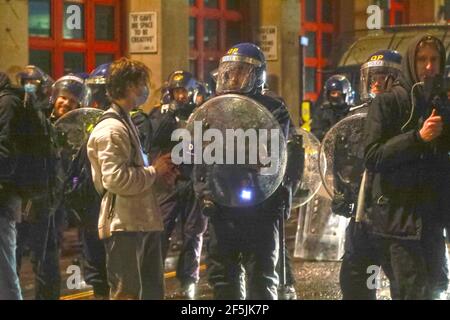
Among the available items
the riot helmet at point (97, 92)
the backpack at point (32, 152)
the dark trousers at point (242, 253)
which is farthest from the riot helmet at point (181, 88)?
the dark trousers at point (242, 253)

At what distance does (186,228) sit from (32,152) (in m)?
2.61

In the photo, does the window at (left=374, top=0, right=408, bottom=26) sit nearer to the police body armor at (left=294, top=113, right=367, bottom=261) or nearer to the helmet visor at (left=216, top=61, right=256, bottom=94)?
the police body armor at (left=294, top=113, right=367, bottom=261)

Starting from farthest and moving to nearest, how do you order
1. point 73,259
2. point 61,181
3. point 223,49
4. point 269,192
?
point 223,49 < point 73,259 < point 61,181 < point 269,192

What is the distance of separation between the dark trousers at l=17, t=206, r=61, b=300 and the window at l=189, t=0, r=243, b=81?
10.5 metres

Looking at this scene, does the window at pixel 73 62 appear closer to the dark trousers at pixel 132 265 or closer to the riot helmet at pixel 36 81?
the riot helmet at pixel 36 81

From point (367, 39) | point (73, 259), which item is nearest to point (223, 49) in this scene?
point (367, 39)

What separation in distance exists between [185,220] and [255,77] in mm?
2698

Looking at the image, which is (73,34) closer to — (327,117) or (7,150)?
(327,117)

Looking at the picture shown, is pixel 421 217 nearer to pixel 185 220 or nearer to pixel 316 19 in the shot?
pixel 185 220

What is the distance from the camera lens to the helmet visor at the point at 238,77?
721 cm

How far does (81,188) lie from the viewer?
25.6 ft

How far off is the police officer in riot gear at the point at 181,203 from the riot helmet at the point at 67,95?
726 mm

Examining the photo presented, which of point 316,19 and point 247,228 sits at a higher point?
point 316,19

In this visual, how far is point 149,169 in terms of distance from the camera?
21.0ft
